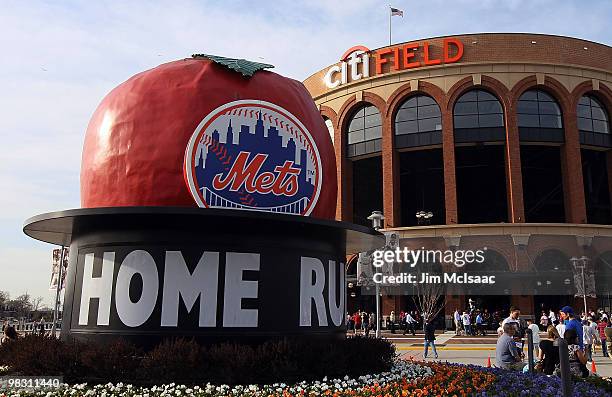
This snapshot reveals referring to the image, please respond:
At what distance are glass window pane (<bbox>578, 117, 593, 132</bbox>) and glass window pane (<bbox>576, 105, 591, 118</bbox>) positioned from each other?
32cm

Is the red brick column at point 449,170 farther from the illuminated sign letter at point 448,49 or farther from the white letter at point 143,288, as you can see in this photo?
the white letter at point 143,288

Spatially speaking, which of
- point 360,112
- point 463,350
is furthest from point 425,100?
point 463,350

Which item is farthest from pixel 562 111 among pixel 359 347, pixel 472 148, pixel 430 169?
pixel 359 347

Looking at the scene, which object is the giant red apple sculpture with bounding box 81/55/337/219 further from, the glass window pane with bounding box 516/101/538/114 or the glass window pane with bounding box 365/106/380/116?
the glass window pane with bounding box 516/101/538/114

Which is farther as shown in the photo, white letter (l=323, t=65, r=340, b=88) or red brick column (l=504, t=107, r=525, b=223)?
white letter (l=323, t=65, r=340, b=88)

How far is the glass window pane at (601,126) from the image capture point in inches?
1689

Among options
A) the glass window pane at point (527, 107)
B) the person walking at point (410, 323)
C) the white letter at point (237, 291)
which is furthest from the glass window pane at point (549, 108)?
the white letter at point (237, 291)

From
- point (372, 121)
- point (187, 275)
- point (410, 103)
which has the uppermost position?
point (410, 103)

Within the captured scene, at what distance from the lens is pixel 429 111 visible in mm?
42656

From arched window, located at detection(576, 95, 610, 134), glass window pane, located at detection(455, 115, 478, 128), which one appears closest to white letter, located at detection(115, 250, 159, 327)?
glass window pane, located at detection(455, 115, 478, 128)

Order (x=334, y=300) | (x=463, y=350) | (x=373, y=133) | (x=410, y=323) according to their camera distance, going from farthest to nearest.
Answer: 1. (x=373, y=133)
2. (x=410, y=323)
3. (x=463, y=350)
4. (x=334, y=300)

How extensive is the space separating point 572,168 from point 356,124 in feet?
54.6

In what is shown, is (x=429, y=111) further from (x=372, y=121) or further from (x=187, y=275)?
(x=187, y=275)

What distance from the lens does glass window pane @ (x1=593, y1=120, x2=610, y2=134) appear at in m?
42.9
